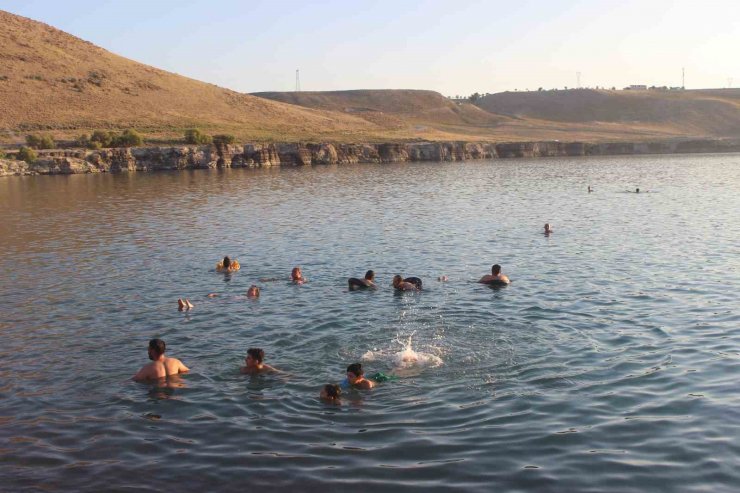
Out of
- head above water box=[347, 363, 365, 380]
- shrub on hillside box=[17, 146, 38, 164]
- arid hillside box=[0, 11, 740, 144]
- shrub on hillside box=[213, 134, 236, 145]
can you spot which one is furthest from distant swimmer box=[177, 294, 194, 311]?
arid hillside box=[0, 11, 740, 144]

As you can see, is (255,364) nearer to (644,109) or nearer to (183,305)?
(183,305)

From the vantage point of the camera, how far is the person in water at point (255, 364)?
48.6 ft

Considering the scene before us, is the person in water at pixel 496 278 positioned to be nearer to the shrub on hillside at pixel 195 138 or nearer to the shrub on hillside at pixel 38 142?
the shrub on hillside at pixel 38 142

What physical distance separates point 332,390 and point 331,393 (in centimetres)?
6

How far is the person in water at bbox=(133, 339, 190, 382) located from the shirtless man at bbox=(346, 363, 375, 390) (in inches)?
147

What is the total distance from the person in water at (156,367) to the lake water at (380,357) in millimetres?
290

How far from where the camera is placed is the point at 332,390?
13.4m

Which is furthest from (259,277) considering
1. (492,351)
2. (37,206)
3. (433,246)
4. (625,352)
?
(37,206)

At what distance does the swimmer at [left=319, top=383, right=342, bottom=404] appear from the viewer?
43.9 ft

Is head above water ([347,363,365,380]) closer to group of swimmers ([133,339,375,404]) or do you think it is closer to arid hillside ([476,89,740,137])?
group of swimmers ([133,339,375,404])

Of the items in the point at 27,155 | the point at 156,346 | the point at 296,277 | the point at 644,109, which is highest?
the point at 644,109

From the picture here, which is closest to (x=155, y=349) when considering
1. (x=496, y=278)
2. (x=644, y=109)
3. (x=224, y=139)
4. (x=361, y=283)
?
(x=361, y=283)

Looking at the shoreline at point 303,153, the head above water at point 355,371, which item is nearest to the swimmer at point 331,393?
the head above water at point 355,371

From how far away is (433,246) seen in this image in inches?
1248
